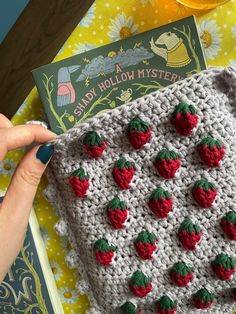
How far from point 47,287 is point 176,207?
0.29m

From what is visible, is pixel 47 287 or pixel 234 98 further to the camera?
pixel 47 287

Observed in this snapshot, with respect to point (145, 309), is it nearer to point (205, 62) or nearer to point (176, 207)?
point (176, 207)

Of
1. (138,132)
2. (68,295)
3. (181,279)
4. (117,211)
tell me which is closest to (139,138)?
(138,132)

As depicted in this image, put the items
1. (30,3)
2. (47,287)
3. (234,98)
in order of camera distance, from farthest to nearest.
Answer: (30,3)
(47,287)
(234,98)

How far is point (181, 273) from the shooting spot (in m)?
0.63

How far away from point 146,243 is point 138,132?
163 mm

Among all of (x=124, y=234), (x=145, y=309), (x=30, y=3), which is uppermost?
(x=30, y=3)

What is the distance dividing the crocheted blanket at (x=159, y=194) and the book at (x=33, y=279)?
107 mm

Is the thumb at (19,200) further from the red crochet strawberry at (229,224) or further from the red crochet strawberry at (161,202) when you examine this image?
the red crochet strawberry at (229,224)

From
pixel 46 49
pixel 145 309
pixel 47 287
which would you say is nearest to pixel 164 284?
pixel 145 309

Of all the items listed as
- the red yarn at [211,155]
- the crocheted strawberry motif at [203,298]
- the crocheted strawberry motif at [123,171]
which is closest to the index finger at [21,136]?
the crocheted strawberry motif at [123,171]

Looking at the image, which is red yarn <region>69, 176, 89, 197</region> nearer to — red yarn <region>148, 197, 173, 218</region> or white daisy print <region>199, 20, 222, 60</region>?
red yarn <region>148, 197, 173, 218</region>

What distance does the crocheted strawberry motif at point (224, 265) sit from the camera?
61 cm

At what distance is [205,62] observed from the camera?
662 millimetres
